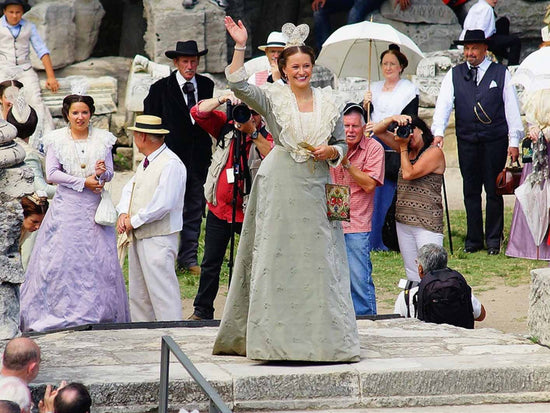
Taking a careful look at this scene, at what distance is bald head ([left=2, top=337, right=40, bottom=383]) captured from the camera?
197 inches

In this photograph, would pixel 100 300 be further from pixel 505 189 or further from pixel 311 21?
pixel 311 21

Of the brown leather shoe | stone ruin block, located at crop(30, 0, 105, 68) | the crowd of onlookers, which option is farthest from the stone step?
stone ruin block, located at crop(30, 0, 105, 68)

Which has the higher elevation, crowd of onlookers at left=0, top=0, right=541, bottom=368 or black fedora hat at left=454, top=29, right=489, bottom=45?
black fedora hat at left=454, top=29, right=489, bottom=45

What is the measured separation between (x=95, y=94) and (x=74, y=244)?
6.32m

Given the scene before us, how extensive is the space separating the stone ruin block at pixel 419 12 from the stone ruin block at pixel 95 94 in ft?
11.8

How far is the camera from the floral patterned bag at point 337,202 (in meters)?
6.17

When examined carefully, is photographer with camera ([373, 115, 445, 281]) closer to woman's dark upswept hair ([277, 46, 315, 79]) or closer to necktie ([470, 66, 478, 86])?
woman's dark upswept hair ([277, 46, 315, 79])

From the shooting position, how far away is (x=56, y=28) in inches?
562

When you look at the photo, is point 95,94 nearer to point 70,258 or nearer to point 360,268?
point 70,258

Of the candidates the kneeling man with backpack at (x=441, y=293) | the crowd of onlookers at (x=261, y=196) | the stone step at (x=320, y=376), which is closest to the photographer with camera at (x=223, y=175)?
the crowd of onlookers at (x=261, y=196)

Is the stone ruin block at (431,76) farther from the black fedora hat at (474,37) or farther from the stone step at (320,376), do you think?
the stone step at (320,376)

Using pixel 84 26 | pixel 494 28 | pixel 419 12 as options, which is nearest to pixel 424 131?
pixel 494 28

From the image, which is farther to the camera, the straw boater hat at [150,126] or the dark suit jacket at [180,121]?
the dark suit jacket at [180,121]

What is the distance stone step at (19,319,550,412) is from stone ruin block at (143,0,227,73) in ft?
25.7
